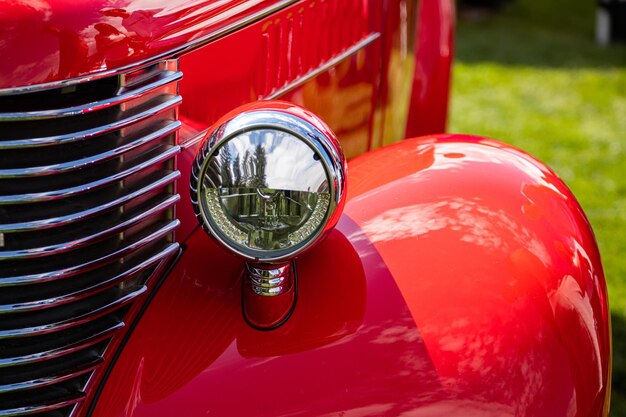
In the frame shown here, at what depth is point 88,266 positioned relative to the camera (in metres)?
1.45

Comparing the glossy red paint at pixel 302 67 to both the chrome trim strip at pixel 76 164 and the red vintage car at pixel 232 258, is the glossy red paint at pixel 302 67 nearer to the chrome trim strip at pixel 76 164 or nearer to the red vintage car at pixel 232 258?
the red vintage car at pixel 232 258

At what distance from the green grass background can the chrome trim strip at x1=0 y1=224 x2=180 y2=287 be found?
205 cm

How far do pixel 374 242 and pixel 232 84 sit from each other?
0.46 meters

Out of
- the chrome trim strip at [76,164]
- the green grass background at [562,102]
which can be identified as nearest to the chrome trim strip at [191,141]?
the chrome trim strip at [76,164]

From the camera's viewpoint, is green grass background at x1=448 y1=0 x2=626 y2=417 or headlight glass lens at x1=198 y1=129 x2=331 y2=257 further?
green grass background at x1=448 y1=0 x2=626 y2=417

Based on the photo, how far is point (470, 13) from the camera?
843 cm

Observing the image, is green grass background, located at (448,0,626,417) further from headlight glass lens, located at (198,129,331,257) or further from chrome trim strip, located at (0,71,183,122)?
chrome trim strip, located at (0,71,183,122)

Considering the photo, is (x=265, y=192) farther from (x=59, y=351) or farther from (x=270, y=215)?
(x=59, y=351)

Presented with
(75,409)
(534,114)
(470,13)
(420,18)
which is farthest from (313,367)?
(470,13)

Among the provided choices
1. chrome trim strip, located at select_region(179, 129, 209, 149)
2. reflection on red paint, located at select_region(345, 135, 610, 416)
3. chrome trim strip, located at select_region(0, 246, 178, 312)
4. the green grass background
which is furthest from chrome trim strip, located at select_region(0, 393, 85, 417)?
the green grass background

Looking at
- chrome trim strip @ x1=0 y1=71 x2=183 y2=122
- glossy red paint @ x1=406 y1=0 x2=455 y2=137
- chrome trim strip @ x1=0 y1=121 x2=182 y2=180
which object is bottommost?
glossy red paint @ x1=406 y1=0 x2=455 y2=137

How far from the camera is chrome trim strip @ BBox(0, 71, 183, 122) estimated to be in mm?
1333

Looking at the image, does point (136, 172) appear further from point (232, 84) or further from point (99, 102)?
point (232, 84)

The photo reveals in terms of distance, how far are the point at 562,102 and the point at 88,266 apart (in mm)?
5212
